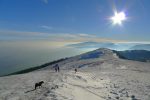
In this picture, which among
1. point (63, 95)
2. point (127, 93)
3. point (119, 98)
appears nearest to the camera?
point (63, 95)

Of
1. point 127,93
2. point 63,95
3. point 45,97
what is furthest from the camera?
point 127,93

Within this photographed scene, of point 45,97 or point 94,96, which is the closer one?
point 45,97

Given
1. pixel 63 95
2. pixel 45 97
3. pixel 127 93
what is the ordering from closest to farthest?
pixel 45 97 → pixel 63 95 → pixel 127 93

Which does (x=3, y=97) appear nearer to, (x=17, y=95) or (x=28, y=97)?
(x=17, y=95)

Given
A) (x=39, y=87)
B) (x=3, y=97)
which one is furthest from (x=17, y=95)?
(x=39, y=87)

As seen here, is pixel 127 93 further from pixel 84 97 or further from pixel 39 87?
pixel 39 87

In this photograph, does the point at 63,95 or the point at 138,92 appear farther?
the point at 138,92

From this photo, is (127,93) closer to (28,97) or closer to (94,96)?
(94,96)

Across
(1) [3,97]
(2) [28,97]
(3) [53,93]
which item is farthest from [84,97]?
(1) [3,97]

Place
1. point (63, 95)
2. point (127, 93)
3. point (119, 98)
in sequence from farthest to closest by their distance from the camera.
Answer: point (127, 93), point (119, 98), point (63, 95)
